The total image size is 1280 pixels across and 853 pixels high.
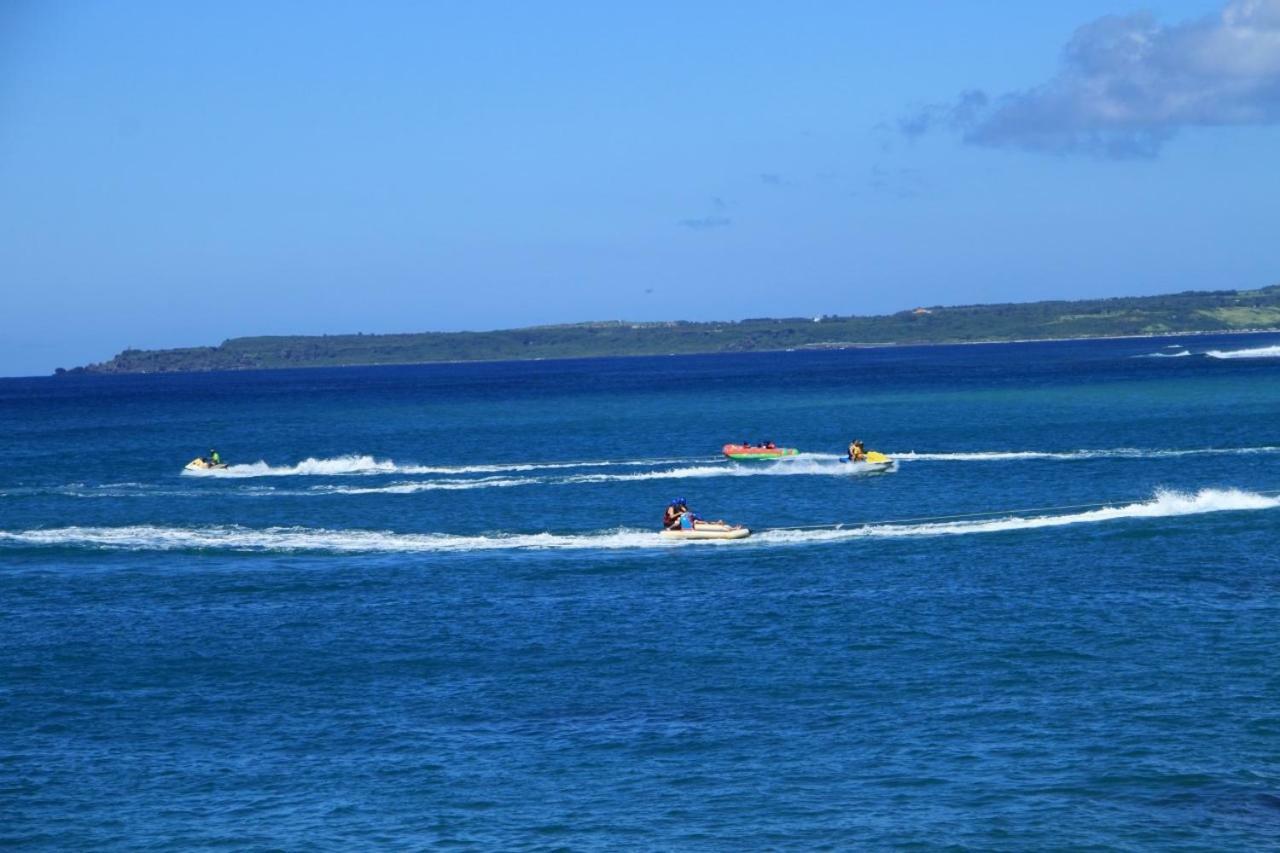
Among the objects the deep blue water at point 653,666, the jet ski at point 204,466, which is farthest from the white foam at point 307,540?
the jet ski at point 204,466

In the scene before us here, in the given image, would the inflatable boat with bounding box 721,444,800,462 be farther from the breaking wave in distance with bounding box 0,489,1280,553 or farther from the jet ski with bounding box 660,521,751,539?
the jet ski with bounding box 660,521,751,539

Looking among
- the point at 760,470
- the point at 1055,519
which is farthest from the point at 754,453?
the point at 1055,519

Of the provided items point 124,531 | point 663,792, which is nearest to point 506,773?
point 663,792

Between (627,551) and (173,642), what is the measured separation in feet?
64.1

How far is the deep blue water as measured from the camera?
30.8 meters

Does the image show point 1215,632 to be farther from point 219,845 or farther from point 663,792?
point 219,845

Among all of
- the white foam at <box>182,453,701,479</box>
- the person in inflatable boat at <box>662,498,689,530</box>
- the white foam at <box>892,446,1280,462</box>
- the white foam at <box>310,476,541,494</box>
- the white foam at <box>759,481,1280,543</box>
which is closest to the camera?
the white foam at <box>759,481,1280,543</box>

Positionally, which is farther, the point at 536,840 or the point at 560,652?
the point at 560,652

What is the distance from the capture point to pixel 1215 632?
42562mm

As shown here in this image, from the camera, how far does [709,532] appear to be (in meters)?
62.9

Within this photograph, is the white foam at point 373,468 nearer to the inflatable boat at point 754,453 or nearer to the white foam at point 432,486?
the inflatable boat at point 754,453

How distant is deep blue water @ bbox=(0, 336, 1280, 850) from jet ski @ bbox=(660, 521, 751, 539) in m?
0.66

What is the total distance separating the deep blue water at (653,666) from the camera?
101ft

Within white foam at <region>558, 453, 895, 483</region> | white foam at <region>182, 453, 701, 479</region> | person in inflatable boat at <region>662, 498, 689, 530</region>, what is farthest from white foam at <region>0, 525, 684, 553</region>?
white foam at <region>182, 453, 701, 479</region>
